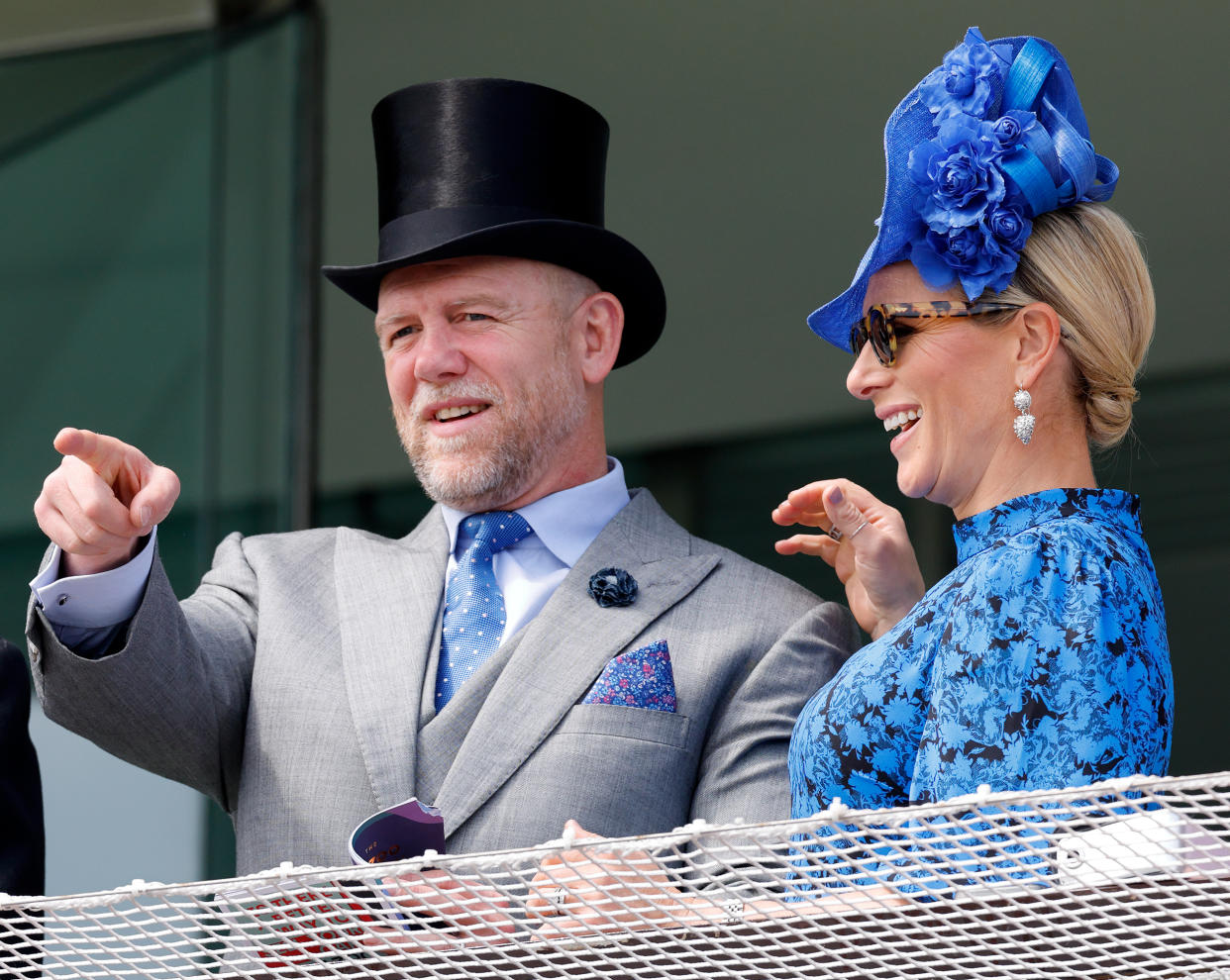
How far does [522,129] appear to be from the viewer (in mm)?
2887

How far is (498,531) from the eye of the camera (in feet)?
9.02

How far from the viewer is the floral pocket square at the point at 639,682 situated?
2.47 metres

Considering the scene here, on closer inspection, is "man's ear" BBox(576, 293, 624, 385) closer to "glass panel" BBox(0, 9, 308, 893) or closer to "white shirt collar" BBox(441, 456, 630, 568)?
"white shirt collar" BBox(441, 456, 630, 568)

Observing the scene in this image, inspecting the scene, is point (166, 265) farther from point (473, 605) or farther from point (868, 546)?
point (868, 546)

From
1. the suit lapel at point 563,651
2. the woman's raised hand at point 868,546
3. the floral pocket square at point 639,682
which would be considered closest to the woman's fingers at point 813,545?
the woman's raised hand at point 868,546

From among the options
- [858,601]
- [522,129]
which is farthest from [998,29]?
[858,601]

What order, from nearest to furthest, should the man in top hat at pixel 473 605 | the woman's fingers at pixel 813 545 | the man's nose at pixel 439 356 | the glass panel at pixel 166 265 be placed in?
1. the man in top hat at pixel 473 605
2. the woman's fingers at pixel 813 545
3. the man's nose at pixel 439 356
4. the glass panel at pixel 166 265

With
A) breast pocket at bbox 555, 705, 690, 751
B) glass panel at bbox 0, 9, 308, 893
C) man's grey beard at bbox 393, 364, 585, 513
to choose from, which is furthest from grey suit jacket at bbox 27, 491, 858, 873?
glass panel at bbox 0, 9, 308, 893

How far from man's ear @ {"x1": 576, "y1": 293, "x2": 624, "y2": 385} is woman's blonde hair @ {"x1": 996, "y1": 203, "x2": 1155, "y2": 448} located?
0.98 metres

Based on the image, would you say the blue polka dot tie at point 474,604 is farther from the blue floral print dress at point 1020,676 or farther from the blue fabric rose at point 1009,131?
the blue fabric rose at point 1009,131

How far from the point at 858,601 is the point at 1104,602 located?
76cm

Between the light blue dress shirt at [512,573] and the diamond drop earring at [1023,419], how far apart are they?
849 mm

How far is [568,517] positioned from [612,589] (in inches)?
8.2

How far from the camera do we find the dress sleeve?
177cm
